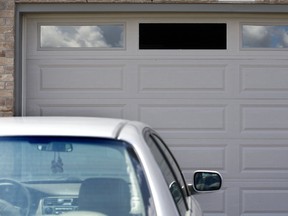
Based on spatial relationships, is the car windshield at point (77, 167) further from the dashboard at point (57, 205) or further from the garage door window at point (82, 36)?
the garage door window at point (82, 36)

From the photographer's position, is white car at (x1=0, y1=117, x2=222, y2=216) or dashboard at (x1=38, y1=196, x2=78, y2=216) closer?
white car at (x1=0, y1=117, x2=222, y2=216)

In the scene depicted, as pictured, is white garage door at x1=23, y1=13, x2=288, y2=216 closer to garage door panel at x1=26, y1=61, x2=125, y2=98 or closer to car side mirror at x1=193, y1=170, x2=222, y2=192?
garage door panel at x1=26, y1=61, x2=125, y2=98

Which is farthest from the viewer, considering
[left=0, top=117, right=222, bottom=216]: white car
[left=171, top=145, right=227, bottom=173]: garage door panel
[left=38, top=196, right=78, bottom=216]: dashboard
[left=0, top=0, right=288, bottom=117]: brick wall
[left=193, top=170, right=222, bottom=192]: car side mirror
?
[left=171, top=145, right=227, bottom=173]: garage door panel

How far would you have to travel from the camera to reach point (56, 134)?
3.48 meters

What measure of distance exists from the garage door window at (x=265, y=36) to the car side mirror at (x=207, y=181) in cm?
385

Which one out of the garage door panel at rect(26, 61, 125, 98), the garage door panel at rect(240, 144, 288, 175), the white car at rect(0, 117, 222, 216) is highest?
the garage door panel at rect(26, 61, 125, 98)

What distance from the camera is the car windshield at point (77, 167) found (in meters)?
3.43

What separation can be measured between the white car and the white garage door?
4.99 m

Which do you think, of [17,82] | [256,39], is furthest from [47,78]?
[256,39]

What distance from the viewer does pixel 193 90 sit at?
8656mm

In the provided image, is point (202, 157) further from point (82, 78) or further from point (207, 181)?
point (207, 181)

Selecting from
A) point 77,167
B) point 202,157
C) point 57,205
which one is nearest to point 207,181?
point 57,205

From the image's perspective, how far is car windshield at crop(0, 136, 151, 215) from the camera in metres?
3.43

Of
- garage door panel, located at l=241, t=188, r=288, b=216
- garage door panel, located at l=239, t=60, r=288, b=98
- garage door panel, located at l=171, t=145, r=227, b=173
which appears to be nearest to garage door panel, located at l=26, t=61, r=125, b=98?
garage door panel, located at l=171, t=145, r=227, b=173
